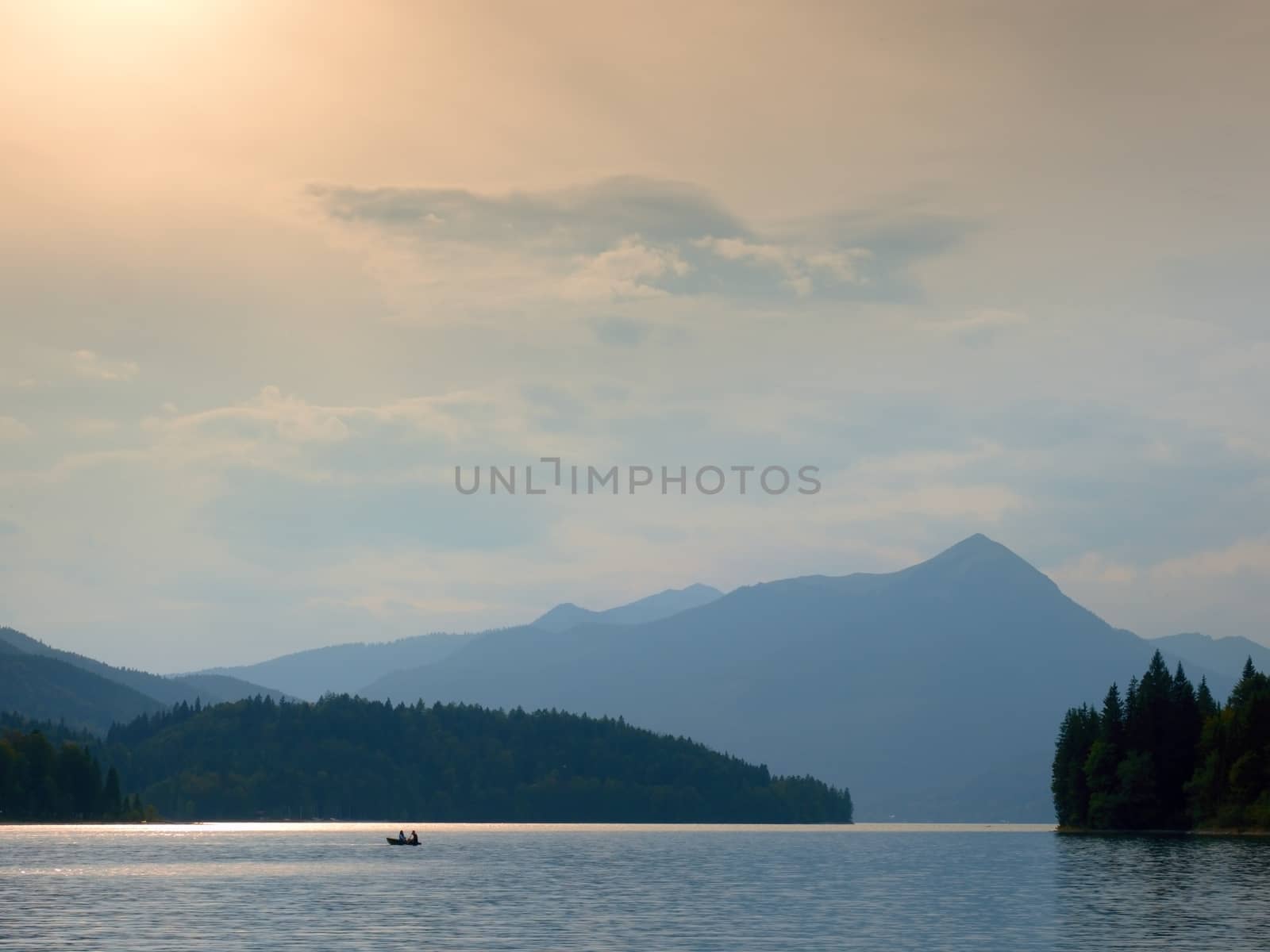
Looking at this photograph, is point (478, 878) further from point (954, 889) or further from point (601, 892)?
point (954, 889)

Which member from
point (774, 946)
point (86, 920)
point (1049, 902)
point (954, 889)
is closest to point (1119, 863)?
point (954, 889)

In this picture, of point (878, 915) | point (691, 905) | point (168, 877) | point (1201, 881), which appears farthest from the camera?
point (168, 877)

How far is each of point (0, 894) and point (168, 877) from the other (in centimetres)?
3261

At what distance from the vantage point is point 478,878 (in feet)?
563

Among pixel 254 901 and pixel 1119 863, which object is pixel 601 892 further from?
pixel 1119 863

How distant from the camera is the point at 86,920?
11281 centimetres

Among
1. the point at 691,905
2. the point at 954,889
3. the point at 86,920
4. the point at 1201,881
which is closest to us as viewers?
the point at 86,920

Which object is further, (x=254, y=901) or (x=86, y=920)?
(x=254, y=901)

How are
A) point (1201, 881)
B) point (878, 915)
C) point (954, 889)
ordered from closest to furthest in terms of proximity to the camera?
point (878, 915)
point (1201, 881)
point (954, 889)

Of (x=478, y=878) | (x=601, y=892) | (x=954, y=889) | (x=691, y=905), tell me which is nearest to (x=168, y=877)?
Answer: (x=478, y=878)

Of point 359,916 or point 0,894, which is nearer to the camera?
point 359,916

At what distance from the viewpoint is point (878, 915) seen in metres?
122

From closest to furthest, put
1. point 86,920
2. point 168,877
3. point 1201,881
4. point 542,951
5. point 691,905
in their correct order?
1. point 542,951
2. point 86,920
3. point 691,905
4. point 1201,881
5. point 168,877

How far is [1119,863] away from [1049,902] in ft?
154
